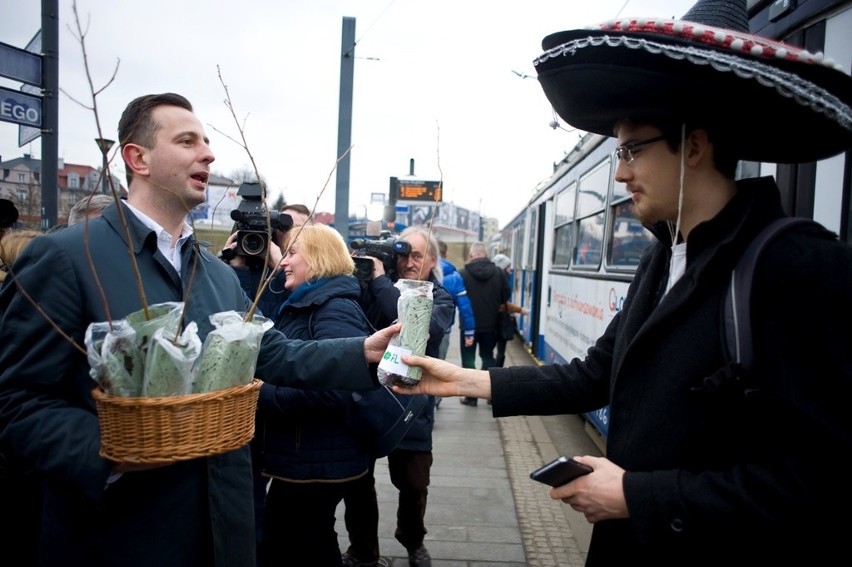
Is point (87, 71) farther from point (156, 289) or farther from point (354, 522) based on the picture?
point (354, 522)

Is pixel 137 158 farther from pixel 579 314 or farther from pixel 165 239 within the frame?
pixel 579 314

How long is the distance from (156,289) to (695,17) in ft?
6.37

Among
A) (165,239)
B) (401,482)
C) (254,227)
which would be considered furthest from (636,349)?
(254,227)

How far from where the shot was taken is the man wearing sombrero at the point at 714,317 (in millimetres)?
1196

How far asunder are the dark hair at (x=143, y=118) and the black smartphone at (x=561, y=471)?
62.2 inches

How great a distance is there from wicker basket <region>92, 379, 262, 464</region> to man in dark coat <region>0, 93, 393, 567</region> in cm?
9

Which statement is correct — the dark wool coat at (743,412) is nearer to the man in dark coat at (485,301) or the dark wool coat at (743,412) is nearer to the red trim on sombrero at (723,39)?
the red trim on sombrero at (723,39)

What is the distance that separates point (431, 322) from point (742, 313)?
2.32 meters

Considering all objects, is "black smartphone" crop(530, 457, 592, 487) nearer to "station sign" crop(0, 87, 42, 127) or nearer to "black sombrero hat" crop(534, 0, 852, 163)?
"black sombrero hat" crop(534, 0, 852, 163)

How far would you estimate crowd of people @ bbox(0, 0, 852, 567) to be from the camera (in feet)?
4.00

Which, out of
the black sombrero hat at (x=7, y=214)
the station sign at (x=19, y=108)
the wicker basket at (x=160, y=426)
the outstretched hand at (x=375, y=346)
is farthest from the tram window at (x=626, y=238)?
the station sign at (x=19, y=108)

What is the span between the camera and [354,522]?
346cm

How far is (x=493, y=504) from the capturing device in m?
4.54

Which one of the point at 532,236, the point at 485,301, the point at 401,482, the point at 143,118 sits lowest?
the point at 401,482
